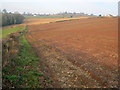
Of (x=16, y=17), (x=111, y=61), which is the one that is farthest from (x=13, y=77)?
(x=16, y=17)

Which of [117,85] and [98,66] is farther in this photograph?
[98,66]

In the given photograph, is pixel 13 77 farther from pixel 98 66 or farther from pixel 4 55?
pixel 98 66

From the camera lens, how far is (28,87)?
→ 574 centimetres

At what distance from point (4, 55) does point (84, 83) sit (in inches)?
241

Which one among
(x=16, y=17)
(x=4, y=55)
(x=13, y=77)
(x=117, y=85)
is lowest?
(x=117, y=85)

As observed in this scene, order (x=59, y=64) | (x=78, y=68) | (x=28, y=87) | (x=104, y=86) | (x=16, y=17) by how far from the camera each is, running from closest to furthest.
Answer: (x=28, y=87) < (x=104, y=86) < (x=78, y=68) < (x=59, y=64) < (x=16, y=17)

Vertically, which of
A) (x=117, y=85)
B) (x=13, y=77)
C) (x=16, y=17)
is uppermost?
(x=16, y=17)

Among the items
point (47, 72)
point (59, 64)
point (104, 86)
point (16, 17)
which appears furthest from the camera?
point (16, 17)

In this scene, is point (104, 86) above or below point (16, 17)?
below

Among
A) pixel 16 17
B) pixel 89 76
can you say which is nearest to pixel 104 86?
pixel 89 76

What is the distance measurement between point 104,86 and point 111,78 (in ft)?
3.67

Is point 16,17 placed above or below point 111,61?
above

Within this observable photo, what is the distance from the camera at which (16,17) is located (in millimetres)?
67750

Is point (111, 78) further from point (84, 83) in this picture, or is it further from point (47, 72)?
point (47, 72)
